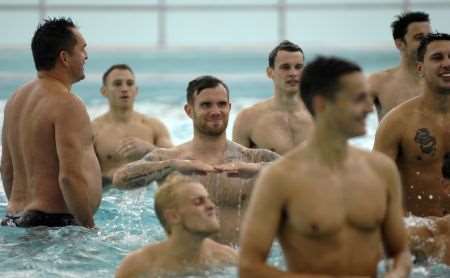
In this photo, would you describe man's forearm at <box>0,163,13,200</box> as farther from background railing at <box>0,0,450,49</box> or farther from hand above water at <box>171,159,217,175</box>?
background railing at <box>0,0,450,49</box>

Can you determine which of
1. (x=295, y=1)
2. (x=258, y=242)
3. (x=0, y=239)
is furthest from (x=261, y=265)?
(x=295, y=1)

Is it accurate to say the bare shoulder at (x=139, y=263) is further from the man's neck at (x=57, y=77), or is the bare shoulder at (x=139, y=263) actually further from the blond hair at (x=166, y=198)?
the man's neck at (x=57, y=77)

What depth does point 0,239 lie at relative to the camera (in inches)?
272

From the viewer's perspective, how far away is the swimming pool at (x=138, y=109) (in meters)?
6.49

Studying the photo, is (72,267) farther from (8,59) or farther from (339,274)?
(8,59)

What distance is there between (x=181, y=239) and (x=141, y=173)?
3.55 feet

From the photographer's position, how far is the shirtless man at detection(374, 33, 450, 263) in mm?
6332

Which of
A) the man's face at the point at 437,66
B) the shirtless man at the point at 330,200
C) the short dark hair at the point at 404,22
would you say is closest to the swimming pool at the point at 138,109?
the man's face at the point at 437,66

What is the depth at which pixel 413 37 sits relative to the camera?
8.16 meters

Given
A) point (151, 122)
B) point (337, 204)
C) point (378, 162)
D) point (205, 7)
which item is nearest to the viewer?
point (337, 204)

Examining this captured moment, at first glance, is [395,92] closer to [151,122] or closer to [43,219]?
[151,122]

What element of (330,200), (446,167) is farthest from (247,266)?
(446,167)

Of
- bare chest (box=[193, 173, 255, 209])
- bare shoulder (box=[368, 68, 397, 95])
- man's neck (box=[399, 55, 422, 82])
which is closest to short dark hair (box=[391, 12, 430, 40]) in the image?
man's neck (box=[399, 55, 422, 82])

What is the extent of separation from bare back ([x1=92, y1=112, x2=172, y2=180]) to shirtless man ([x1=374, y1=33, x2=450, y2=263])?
3352 mm
